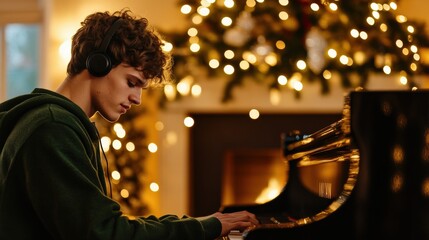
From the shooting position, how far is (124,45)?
152 centimetres

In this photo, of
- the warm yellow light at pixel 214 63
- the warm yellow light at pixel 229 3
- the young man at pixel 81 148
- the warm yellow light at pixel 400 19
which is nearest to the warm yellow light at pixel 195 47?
the warm yellow light at pixel 214 63

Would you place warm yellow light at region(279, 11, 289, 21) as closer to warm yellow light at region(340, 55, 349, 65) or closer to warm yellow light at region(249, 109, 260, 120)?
warm yellow light at region(340, 55, 349, 65)

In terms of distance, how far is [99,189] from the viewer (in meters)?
1.35

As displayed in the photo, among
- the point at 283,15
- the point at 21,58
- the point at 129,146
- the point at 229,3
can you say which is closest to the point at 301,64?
the point at 283,15

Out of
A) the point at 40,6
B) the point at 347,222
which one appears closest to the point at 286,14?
the point at 40,6

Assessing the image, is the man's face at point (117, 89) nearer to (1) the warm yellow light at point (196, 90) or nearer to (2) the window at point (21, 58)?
(1) the warm yellow light at point (196, 90)

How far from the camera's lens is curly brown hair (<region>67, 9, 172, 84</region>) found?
4.97ft

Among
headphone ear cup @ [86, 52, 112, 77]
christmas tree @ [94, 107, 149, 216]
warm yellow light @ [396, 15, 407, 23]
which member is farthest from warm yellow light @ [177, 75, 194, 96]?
headphone ear cup @ [86, 52, 112, 77]

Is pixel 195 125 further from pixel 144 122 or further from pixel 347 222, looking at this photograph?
pixel 347 222

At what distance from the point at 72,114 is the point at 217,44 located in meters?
3.29

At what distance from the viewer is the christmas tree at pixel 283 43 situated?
4609mm

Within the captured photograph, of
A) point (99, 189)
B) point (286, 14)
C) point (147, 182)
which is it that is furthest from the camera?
point (147, 182)

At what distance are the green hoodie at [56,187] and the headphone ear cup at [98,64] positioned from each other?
8 centimetres

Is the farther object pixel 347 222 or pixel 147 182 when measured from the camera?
pixel 147 182
